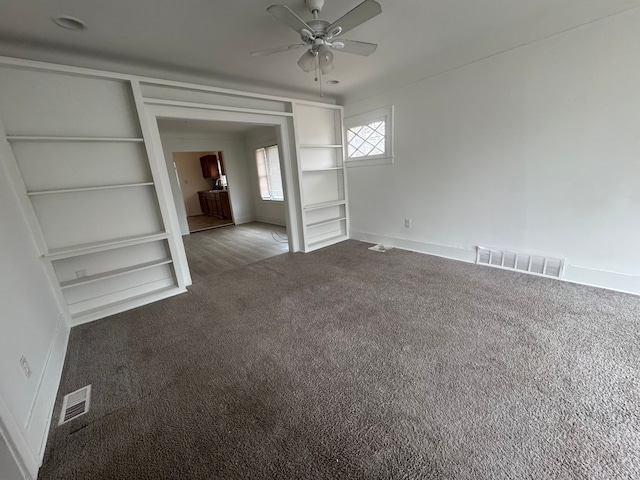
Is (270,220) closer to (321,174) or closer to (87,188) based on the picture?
(321,174)

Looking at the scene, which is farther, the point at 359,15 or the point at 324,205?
the point at 324,205

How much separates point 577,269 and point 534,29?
2.46 m

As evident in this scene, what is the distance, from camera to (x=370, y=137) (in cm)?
437

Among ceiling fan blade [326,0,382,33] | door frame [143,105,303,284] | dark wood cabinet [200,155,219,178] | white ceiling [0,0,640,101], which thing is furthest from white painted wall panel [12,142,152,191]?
dark wood cabinet [200,155,219,178]

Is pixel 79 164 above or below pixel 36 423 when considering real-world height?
above

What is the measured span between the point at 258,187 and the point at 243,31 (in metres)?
5.25

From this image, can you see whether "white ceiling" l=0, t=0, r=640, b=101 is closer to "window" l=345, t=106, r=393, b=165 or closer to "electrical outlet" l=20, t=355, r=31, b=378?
"window" l=345, t=106, r=393, b=165

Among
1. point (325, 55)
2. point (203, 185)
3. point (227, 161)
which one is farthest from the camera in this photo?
point (203, 185)

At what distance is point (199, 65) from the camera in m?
2.93

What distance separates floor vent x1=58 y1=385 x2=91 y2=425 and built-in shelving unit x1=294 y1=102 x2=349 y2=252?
10.3ft

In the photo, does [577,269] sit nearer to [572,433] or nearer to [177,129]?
[572,433]

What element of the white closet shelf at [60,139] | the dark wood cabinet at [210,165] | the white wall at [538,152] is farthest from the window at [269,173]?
the white closet shelf at [60,139]

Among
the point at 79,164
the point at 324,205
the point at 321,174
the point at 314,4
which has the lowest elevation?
the point at 324,205

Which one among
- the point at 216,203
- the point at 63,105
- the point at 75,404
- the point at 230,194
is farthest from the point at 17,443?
the point at 216,203
